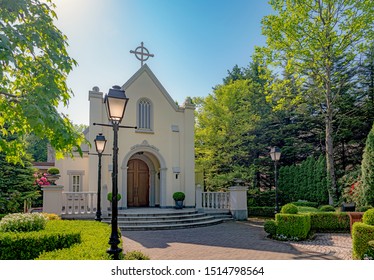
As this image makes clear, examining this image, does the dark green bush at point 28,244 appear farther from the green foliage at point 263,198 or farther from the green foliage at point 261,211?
the green foliage at point 263,198

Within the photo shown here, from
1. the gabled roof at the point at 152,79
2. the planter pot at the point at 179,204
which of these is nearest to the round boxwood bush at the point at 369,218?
the planter pot at the point at 179,204

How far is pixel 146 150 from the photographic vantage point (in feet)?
55.3

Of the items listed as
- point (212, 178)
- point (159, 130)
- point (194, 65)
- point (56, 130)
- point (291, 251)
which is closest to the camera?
point (56, 130)

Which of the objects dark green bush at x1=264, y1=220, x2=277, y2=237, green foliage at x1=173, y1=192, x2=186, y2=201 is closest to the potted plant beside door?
green foliage at x1=173, y1=192, x2=186, y2=201

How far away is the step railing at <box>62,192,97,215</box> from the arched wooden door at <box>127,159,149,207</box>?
287 cm

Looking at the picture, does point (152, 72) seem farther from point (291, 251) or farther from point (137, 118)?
point (291, 251)

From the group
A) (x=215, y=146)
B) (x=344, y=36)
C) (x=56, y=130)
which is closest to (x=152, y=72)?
(x=215, y=146)

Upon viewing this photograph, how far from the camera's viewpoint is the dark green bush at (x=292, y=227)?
10070mm

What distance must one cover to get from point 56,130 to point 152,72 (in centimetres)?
1194

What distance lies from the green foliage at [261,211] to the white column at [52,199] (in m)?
11.3

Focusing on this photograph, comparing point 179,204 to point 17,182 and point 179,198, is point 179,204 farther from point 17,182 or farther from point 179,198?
point 17,182

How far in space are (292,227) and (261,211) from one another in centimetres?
881

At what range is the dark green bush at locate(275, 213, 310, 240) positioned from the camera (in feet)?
33.0

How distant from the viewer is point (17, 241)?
6.17m
